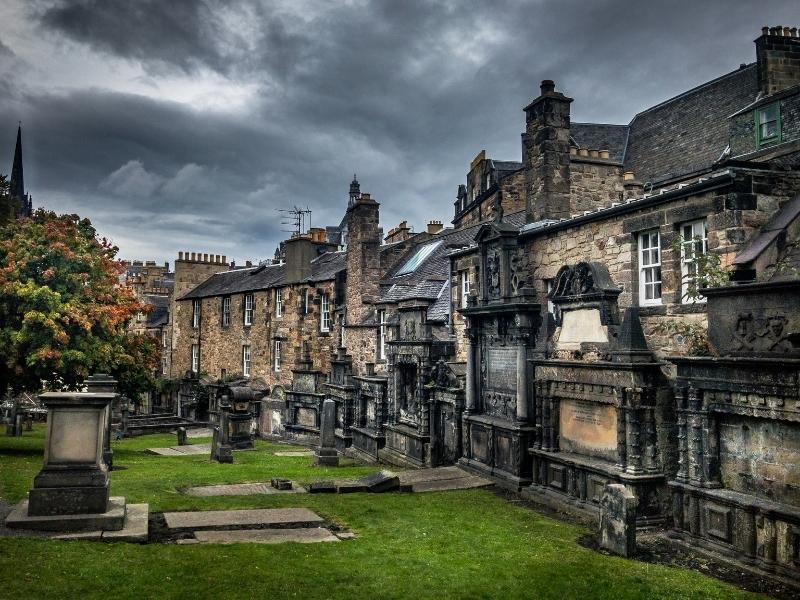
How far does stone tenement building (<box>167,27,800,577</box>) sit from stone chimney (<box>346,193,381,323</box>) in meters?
2.79

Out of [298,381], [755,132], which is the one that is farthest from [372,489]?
[298,381]

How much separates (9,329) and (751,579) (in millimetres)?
18211

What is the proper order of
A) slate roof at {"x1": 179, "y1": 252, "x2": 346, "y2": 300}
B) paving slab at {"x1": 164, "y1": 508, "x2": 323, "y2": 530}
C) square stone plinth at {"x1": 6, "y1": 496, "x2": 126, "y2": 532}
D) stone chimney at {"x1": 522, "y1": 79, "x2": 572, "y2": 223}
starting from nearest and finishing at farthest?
square stone plinth at {"x1": 6, "y1": 496, "x2": 126, "y2": 532}, paving slab at {"x1": 164, "y1": 508, "x2": 323, "y2": 530}, stone chimney at {"x1": 522, "y1": 79, "x2": 572, "y2": 223}, slate roof at {"x1": 179, "y1": 252, "x2": 346, "y2": 300}

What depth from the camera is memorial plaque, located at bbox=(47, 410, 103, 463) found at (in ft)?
29.5

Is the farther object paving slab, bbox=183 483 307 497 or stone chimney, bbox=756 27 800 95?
stone chimney, bbox=756 27 800 95

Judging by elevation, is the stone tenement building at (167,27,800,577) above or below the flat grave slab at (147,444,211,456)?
above

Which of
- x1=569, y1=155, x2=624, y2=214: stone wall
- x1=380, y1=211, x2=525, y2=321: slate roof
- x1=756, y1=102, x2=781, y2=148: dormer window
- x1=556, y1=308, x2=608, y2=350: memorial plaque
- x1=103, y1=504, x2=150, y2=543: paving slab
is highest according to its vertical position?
x1=756, y1=102, x2=781, y2=148: dormer window

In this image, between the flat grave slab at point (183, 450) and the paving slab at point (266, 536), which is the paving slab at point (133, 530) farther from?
the flat grave slab at point (183, 450)

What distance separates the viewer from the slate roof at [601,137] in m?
27.9

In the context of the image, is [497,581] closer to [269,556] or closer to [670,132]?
[269,556]

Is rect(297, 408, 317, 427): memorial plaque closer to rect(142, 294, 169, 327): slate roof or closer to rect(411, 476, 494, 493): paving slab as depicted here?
rect(411, 476, 494, 493): paving slab

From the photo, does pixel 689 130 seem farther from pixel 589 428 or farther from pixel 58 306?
pixel 58 306

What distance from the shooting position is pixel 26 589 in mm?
6426

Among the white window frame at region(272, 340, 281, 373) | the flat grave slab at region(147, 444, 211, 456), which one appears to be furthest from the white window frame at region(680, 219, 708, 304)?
the white window frame at region(272, 340, 281, 373)
